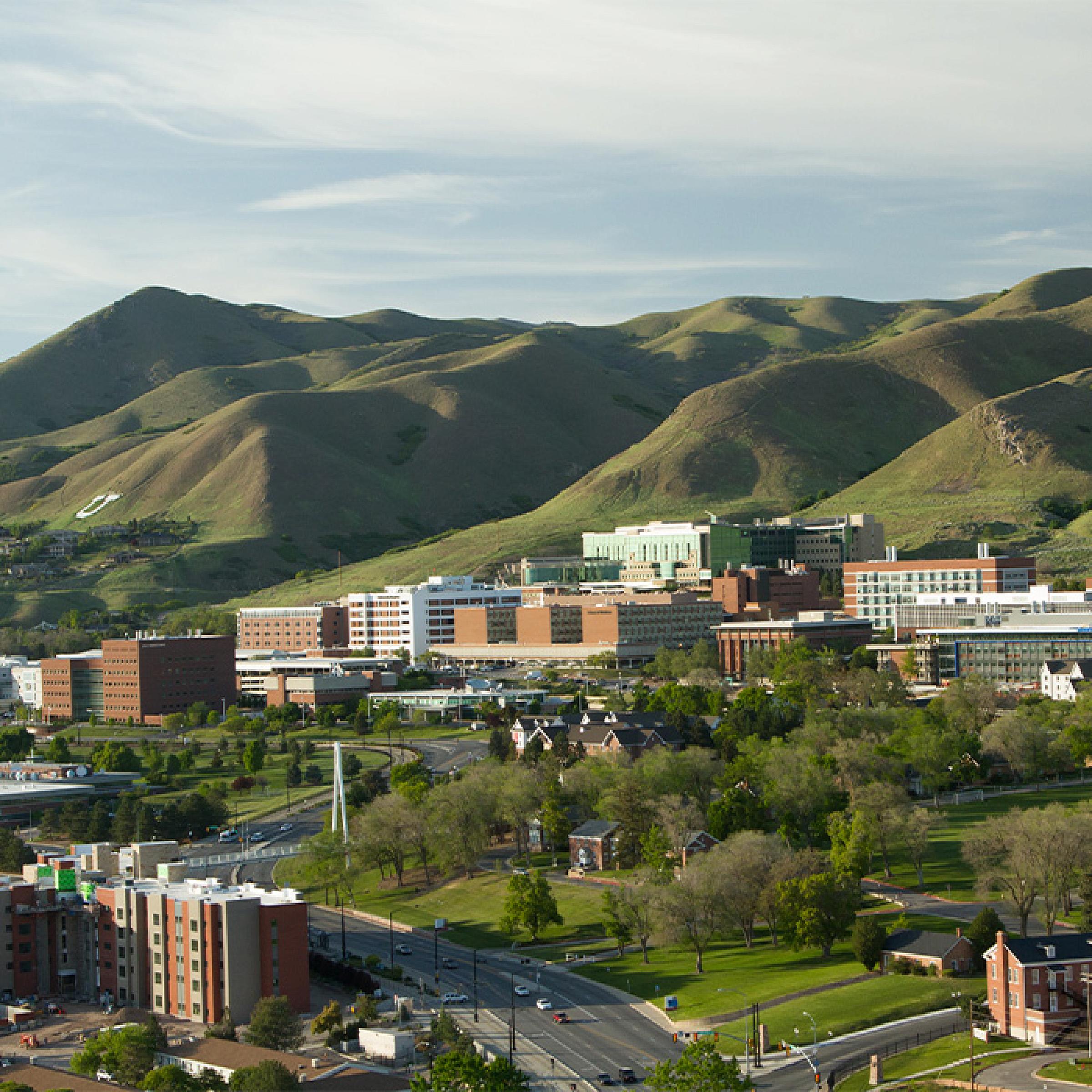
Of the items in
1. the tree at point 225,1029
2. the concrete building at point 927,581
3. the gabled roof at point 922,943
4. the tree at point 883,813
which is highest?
the concrete building at point 927,581

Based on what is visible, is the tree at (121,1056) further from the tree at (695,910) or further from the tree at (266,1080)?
the tree at (695,910)

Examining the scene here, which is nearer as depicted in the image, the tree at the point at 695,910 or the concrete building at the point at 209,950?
the concrete building at the point at 209,950

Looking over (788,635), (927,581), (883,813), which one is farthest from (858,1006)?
(927,581)

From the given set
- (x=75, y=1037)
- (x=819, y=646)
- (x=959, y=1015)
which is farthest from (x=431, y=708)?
(x=959, y=1015)

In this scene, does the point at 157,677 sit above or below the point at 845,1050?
above

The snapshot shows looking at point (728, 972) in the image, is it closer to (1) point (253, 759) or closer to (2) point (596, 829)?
(2) point (596, 829)

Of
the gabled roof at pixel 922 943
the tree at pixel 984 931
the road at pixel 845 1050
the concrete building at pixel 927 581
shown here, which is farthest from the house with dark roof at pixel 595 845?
the concrete building at pixel 927 581

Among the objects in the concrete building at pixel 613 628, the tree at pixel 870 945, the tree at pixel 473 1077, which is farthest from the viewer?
the concrete building at pixel 613 628
